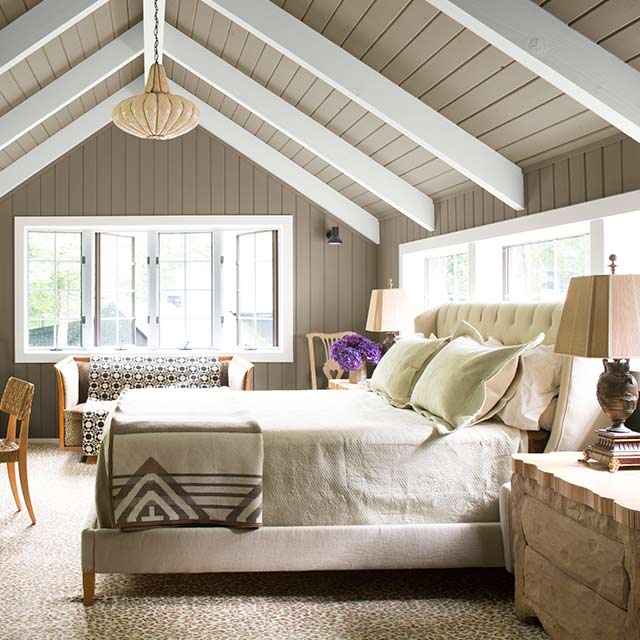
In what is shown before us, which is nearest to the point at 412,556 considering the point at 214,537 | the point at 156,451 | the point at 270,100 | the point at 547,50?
the point at 214,537

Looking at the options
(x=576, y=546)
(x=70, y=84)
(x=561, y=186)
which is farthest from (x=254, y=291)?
(x=576, y=546)

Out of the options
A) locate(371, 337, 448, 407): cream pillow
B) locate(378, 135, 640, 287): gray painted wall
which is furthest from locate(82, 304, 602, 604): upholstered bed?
locate(378, 135, 640, 287): gray painted wall

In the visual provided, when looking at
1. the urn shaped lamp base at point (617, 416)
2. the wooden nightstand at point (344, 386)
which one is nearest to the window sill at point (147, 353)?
the wooden nightstand at point (344, 386)

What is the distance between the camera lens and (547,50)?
3008 mm

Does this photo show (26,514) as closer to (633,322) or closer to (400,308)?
(400,308)

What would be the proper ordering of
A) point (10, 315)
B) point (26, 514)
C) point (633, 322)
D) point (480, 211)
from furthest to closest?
point (10, 315) < point (480, 211) < point (26, 514) < point (633, 322)

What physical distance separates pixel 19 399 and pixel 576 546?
3166 millimetres

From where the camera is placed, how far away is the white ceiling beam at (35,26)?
4.14 m

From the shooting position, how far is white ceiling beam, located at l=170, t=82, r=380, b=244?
6.91 m

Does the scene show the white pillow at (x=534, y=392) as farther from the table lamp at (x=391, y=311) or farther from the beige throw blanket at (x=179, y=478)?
the table lamp at (x=391, y=311)

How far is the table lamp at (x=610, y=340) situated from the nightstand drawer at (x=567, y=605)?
0.41 meters

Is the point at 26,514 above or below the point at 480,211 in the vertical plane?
below

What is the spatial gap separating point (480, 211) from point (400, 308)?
95cm

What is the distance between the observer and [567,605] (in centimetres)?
242
